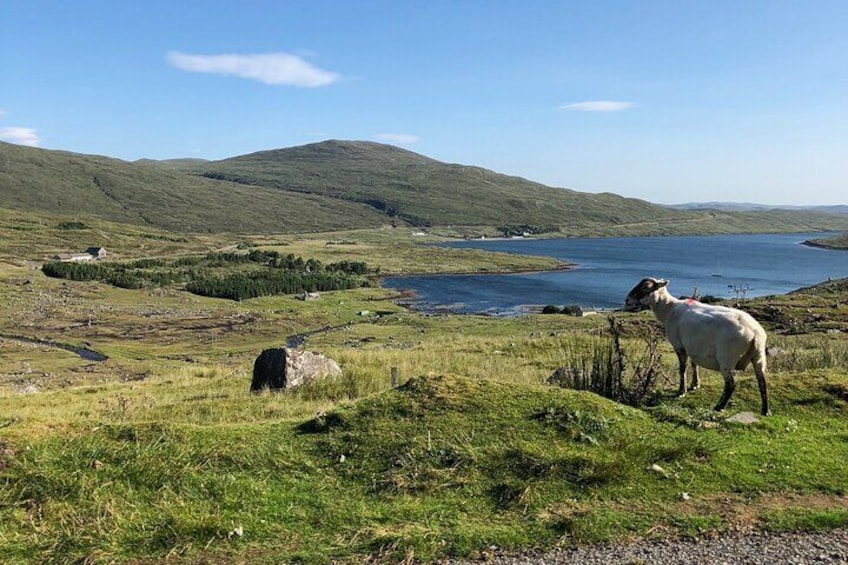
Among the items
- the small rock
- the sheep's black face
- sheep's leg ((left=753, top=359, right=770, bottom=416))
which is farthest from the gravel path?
the sheep's black face

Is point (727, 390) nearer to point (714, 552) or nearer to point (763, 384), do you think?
point (763, 384)

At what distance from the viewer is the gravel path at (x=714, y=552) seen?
6.73 metres

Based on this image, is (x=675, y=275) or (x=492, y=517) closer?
(x=492, y=517)

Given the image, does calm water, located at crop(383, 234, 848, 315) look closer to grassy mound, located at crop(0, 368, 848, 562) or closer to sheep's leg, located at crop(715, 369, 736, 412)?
sheep's leg, located at crop(715, 369, 736, 412)

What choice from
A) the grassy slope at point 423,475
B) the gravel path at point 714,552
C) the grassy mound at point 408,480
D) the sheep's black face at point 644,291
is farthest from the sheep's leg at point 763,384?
the gravel path at point 714,552

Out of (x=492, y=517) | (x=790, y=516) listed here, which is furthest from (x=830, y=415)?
(x=492, y=517)

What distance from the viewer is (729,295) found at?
335 feet

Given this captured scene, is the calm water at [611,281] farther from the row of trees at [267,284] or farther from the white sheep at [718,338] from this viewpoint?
the white sheep at [718,338]

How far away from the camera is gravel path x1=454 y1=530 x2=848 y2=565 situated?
6.73 metres

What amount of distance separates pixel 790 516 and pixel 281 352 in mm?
13964

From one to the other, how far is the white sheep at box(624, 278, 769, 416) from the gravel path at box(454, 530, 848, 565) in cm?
474

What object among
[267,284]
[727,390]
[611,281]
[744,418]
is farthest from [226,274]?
[744,418]

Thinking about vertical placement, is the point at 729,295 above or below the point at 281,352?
below

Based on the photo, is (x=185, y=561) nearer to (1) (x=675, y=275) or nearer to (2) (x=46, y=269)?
(2) (x=46, y=269)
